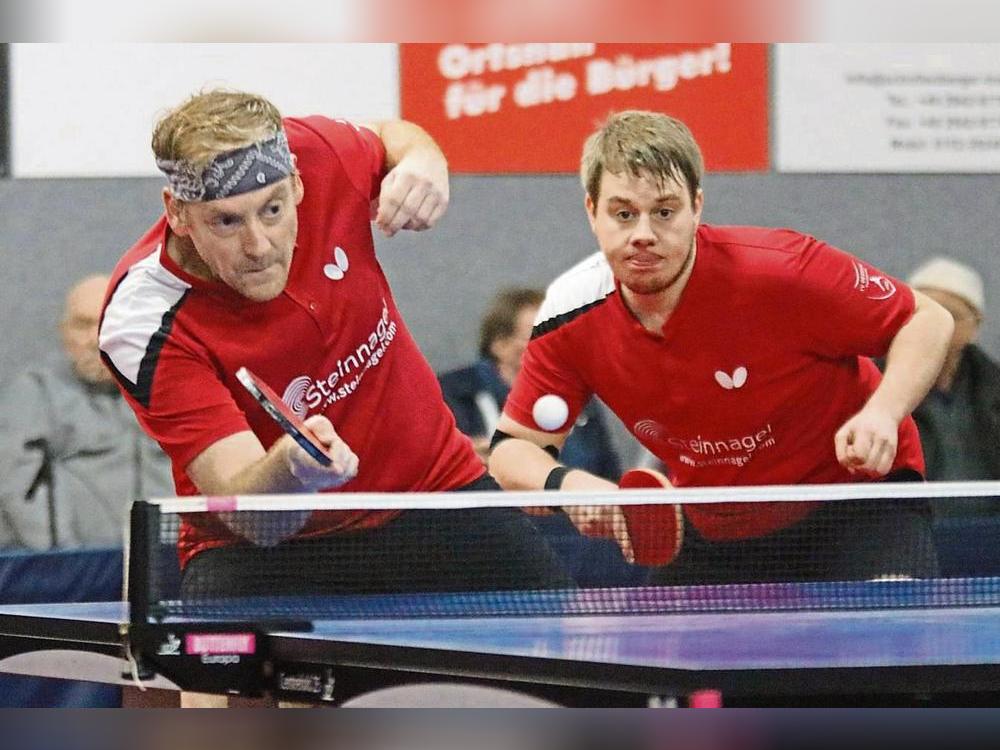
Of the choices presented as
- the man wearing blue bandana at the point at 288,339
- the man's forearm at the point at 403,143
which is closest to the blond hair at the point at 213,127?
the man wearing blue bandana at the point at 288,339

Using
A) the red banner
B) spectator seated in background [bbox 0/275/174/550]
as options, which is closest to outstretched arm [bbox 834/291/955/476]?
the red banner

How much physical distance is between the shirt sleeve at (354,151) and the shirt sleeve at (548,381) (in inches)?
20.5

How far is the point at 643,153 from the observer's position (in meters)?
3.28

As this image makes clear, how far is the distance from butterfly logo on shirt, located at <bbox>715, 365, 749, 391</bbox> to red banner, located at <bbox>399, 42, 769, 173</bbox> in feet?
2.31

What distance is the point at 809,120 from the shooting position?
3.90 meters

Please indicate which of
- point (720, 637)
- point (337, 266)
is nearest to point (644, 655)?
point (720, 637)

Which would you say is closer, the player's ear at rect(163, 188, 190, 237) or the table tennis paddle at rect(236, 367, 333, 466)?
the table tennis paddle at rect(236, 367, 333, 466)

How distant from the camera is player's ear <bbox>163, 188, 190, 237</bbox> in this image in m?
3.13

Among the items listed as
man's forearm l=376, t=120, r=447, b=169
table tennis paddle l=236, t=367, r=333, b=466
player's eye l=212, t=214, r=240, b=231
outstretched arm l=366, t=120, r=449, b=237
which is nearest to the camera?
table tennis paddle l=236, t=367, r=333, b=466

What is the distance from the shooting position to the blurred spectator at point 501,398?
11.6 feet

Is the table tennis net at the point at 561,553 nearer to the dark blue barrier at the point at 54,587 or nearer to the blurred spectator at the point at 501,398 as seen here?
the blurred spectator at the point at 501,398

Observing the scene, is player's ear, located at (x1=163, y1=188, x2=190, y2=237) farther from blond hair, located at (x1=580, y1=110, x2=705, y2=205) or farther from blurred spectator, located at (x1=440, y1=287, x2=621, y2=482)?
blond hair, located at (x1=580, y1=110, x2=705, y2=205)

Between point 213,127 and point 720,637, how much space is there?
1.53 meters

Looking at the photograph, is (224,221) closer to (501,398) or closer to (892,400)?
(501,398)
